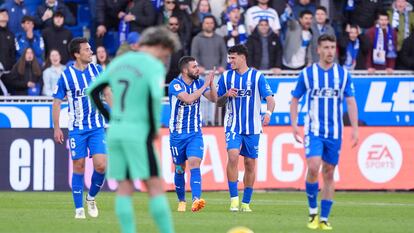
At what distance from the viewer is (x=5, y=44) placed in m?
24.6

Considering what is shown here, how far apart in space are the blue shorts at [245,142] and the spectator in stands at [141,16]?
27.2 feet

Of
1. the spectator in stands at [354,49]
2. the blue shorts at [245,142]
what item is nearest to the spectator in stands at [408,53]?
the spectator in stands at [354,49]

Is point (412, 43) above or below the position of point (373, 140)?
above

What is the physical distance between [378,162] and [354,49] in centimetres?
355

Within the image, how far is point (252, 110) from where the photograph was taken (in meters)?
17.6

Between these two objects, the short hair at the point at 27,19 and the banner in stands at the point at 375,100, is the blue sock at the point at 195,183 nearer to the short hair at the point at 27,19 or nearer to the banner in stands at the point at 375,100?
the banner in stands at the point at 375,100

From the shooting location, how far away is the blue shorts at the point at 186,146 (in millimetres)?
17547

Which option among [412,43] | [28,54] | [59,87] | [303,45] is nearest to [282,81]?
[303,45]

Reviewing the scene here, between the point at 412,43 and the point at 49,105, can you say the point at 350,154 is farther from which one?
the point at 49,105

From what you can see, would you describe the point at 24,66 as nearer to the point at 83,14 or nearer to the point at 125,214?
the point at 83,14

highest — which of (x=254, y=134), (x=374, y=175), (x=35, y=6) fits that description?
(x=35, y=6)

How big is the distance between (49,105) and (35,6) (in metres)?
3.82

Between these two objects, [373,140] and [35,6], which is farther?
[35,6]

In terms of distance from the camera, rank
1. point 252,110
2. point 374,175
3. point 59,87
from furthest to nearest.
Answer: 1. point 374,175
2. point 252,110
3. point 59,87
